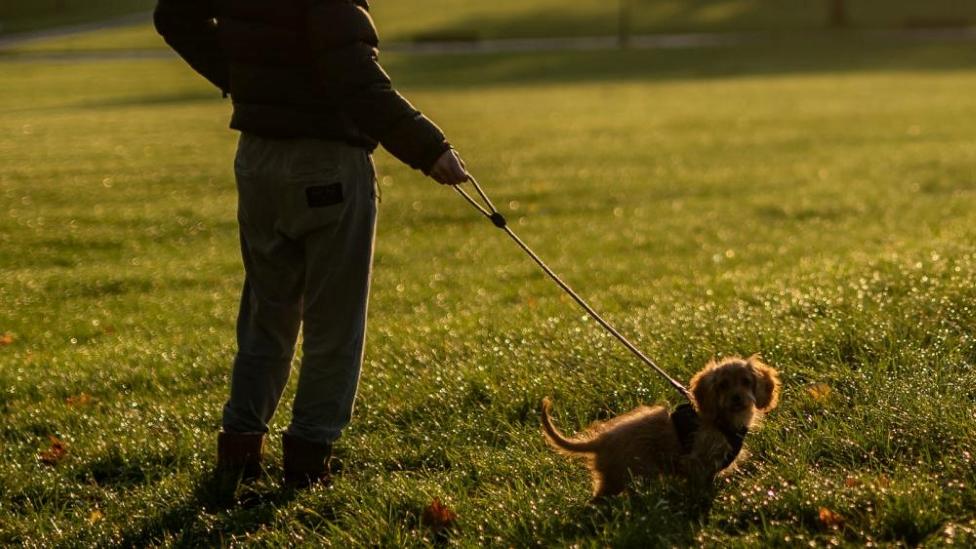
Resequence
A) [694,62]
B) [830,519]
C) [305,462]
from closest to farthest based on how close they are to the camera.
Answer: [830,519], [305,462], [694,62]

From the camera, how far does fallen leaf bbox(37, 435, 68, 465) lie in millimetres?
5090

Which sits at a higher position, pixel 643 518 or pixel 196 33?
pixel 196 33

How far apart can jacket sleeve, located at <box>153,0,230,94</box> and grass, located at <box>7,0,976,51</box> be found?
5223cm

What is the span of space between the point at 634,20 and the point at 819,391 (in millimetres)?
58962

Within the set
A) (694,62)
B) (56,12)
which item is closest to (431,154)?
(694,62)

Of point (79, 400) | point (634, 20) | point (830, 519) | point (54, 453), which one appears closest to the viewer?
point (830, 519)

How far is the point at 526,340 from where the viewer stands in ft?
20.2

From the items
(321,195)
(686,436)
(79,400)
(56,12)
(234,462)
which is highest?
(321,195)

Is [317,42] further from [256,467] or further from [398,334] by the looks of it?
[398,334]

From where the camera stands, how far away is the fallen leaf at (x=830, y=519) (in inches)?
142

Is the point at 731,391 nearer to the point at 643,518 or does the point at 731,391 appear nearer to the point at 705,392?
the point at 705,392

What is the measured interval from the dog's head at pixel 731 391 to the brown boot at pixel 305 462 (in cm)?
146

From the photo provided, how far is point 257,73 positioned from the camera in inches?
171

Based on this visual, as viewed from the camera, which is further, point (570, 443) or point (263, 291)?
point (263, 291)
